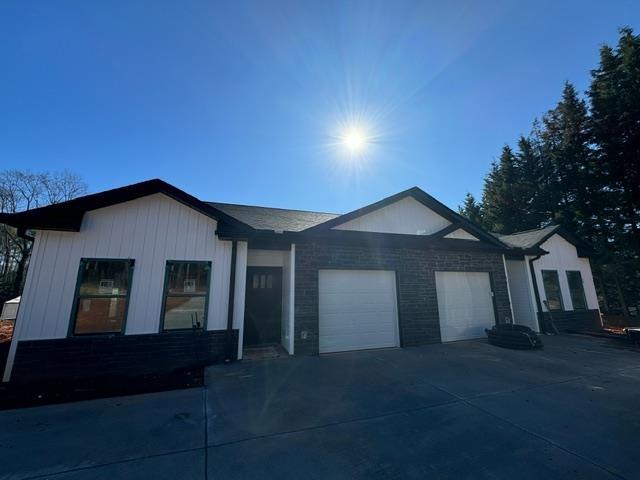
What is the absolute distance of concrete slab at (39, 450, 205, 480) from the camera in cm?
259

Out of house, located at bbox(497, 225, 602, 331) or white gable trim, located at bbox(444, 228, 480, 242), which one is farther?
house, located at bbox(497, 225, 602, 331)

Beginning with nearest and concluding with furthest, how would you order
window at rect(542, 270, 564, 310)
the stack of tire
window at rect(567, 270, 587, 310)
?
the stack of tire → window at rect(542, 270, 564, 310) → window at rect(567, 270, 587, 310)

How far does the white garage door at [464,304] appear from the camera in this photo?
8992mm

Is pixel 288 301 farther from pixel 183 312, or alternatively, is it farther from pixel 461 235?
pixel 461 235

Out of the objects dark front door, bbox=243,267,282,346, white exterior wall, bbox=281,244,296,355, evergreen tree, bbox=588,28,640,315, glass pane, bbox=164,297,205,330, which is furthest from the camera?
evergreen tree, bbox=588,28,640,315

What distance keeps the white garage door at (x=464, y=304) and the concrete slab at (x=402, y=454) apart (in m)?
5.68

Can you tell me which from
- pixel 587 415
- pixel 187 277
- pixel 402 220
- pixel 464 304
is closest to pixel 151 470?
pixel 187 277

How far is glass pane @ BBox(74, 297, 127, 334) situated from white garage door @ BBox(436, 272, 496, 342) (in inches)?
365

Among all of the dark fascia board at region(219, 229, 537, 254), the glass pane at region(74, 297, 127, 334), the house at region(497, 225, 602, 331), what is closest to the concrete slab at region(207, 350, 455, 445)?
the glass pane at region(74, 297, 127, 334)

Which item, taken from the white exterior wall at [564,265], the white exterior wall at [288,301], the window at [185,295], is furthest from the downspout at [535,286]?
the window at [185,295]

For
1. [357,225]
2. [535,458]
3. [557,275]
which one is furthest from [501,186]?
[535,458]

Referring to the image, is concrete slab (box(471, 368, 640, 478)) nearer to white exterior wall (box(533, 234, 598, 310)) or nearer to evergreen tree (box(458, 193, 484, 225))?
white exterior wall (box(533, 234, 598, 310))

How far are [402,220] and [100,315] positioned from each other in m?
8.93

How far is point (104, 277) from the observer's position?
602 centimetres
